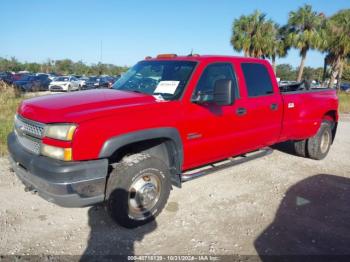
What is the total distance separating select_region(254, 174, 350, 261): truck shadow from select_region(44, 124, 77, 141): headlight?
2161 millimetres

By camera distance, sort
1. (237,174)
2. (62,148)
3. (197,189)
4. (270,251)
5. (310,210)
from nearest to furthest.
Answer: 1. (62,148)
2. (270,251)
3. (310,210)
4. (197,189)
5. (237,174)

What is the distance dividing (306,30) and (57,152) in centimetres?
2849

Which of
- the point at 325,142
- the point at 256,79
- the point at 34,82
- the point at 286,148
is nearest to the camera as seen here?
the point at 256,79

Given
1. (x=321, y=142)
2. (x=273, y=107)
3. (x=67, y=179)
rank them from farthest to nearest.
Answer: (x=321, y=142)
(x=273, y=107)
(x=67, y=179)

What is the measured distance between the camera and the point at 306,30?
27062 millimetres

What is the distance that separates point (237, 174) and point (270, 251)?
2241 mm

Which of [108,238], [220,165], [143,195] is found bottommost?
[108,238]

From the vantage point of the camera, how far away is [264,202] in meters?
4.31

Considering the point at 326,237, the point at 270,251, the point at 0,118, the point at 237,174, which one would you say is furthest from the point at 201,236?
the point at 0,118

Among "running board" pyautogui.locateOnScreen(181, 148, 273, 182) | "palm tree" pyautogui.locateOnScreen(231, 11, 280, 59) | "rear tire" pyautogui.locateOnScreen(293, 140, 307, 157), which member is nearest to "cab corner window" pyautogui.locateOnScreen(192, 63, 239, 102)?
"running board" pyautogui.locateOnScreen(181, 148, 273, 182)

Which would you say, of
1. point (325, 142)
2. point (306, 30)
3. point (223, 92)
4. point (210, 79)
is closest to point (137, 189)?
point (223, 92)

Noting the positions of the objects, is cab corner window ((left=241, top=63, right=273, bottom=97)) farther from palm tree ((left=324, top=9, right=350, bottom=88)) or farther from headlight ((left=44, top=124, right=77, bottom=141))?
palm tree ((left=324, top=9, right=350, bottom=88))

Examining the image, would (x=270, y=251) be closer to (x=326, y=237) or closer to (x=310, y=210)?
(x=326, y=237)

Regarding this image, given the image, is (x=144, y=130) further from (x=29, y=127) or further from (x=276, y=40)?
(x=276, y=40)
